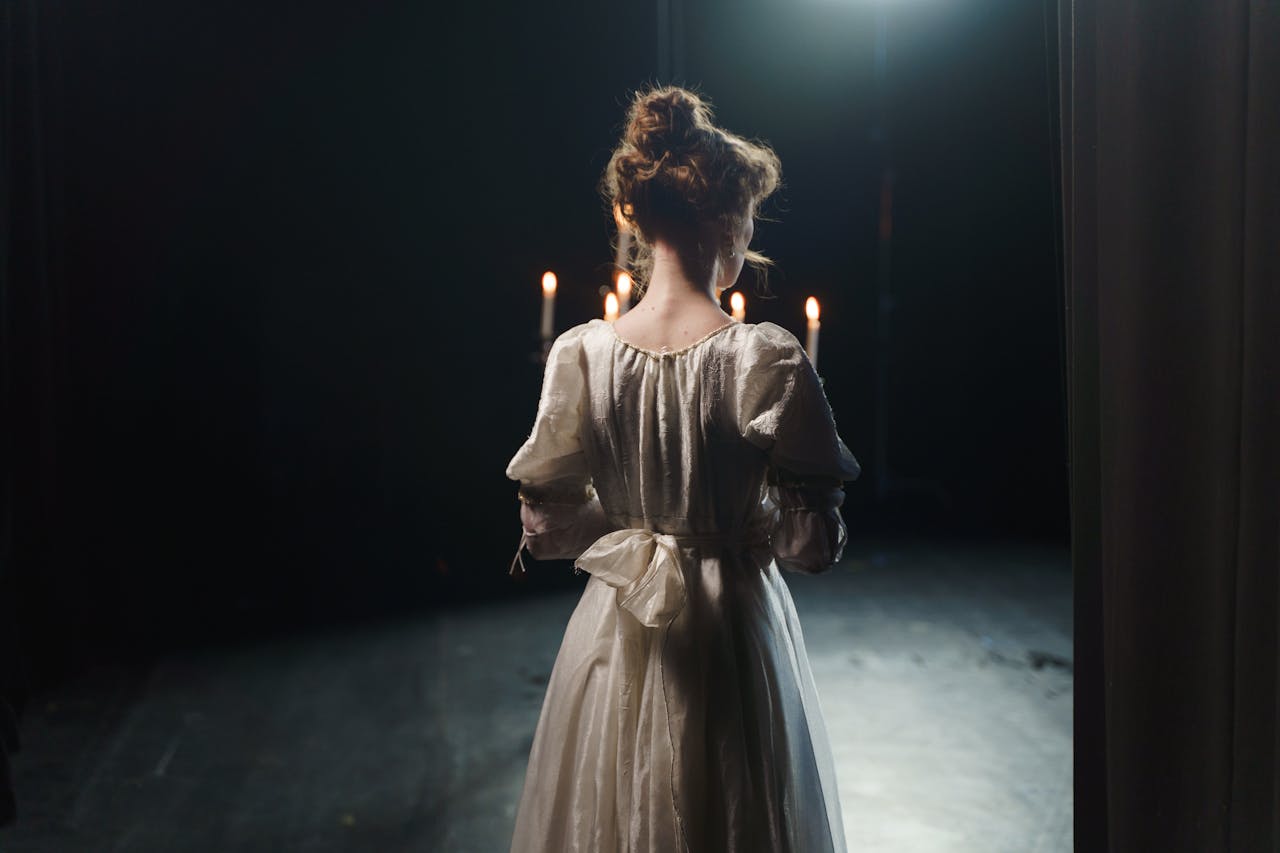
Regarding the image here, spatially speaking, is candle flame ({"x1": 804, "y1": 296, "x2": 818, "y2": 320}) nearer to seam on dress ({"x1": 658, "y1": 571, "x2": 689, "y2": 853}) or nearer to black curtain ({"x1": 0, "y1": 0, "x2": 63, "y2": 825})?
seam on dress ({"x1": 658, "y1": 571, "x2": 689, "y2": 853})

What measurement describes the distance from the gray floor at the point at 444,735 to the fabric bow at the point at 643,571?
3.40 feet

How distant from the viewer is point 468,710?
9.67ft

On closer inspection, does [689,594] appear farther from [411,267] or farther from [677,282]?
[411,267]

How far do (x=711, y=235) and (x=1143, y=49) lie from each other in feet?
1.84

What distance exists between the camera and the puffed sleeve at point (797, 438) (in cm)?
131

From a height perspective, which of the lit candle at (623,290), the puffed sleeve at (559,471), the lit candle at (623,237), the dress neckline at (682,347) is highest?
the lit candle at (623,237)

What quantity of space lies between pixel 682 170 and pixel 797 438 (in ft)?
1.32

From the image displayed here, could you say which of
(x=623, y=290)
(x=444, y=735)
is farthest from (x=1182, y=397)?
(x=444, y=735)

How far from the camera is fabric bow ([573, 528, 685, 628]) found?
4.44 ft

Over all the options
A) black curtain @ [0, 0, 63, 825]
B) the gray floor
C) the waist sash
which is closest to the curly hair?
the waist sash

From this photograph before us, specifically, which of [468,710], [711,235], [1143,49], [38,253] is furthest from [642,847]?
[38,253]

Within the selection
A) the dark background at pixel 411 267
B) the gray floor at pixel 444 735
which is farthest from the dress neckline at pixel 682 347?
the dark background at pixel 411 267

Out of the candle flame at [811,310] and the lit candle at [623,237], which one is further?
the lit candle at [623,237]

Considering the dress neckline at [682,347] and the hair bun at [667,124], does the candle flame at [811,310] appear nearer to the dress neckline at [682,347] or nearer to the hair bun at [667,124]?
the dress neckline at [682,347]
